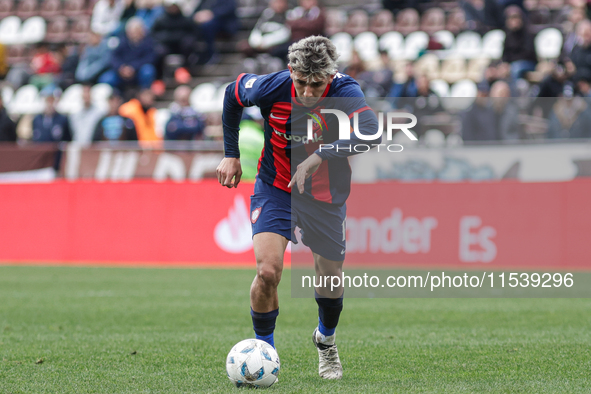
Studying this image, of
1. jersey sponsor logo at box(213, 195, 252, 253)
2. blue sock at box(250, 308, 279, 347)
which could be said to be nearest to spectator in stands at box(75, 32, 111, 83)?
jersey sponsor logo at box(213, 195, 252, 253)

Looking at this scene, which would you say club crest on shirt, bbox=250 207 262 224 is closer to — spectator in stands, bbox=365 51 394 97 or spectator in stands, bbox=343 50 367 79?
spectator in stands, bbox=365 51 394 97

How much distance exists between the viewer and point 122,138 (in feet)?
50.6

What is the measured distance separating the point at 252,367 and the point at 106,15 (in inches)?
725

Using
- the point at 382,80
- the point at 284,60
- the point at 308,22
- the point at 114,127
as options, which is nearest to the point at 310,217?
the point at 382,80

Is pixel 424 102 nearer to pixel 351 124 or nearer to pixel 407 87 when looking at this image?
pixel 407 87

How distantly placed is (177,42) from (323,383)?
15.7 m

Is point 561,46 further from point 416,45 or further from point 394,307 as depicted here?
point 394,307

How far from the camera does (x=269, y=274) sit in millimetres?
5219

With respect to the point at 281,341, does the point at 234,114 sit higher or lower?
higher

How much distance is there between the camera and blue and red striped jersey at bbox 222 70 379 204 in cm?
545

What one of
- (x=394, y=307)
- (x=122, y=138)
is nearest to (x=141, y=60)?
(x=122, y=138)

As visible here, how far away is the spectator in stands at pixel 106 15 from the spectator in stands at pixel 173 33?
5.67 feet

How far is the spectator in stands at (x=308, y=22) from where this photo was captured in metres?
17.0

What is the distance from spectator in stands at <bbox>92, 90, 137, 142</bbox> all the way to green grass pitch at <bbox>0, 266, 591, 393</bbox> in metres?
4.69
